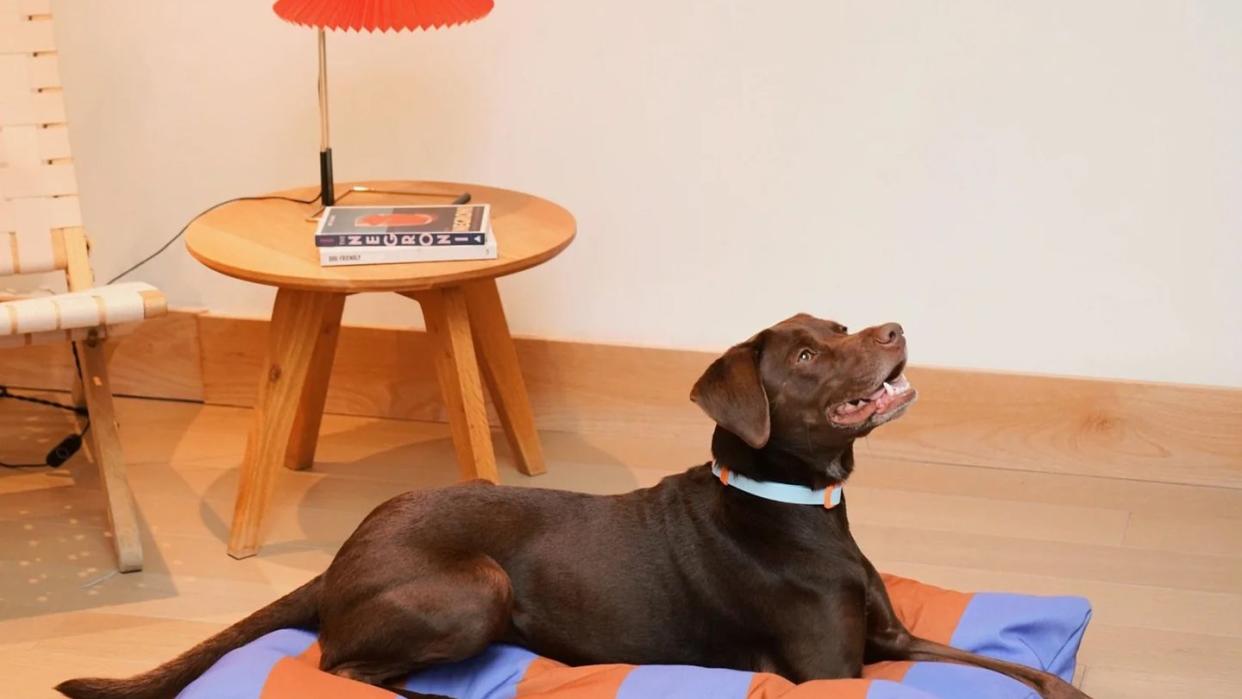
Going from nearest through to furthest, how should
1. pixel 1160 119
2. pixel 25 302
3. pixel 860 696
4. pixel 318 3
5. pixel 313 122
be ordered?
pixel 860 696 → pixel 25 302 → pixel 318 3 → pixel 1160 119 → pixel 313 122

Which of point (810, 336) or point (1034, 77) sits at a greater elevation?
point (1034, 77)

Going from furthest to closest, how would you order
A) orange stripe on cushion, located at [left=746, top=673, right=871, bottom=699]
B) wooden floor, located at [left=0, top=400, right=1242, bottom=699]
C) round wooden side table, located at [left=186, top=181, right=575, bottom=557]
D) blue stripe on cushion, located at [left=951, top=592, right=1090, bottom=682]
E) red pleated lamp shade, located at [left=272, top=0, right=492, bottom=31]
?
1. red pleated lamp shade, located at [left=272, top=0, right=492, bottom=31]
2. round wooden side table, located at [left=186, top=181, right=575, bottom=557]
3. wooden floor, located at [left=0, top=400, right=1242, bottom=699]
4. blue stripe on cushion, located at [left=951, top=592, right=1090, bottom=682]
5. orange stripe on cushion, located at [left=746, top=673, right=871, bottom=699]

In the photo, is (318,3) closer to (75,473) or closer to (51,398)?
(75,473)

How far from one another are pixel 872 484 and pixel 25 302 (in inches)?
69.0

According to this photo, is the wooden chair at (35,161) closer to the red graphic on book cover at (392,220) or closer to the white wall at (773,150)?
the white wall at (773,150)

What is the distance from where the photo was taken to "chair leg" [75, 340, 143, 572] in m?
2.91

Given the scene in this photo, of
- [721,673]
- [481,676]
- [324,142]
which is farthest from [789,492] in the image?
[324,142]

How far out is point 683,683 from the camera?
2.16 meters

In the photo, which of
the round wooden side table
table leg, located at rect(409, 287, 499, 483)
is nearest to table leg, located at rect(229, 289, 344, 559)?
the round wooden side table

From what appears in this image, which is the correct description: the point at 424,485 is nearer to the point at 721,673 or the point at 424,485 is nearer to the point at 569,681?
the point at 569,681

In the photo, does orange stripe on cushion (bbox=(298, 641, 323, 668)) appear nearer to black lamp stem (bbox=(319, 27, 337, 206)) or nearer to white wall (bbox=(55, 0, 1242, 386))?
black lamp stem (bbox=(319, 27, 337, 206))

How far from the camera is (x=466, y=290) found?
10.4 feet

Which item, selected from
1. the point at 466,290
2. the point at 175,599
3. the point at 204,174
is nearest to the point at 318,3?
the point at 466,290

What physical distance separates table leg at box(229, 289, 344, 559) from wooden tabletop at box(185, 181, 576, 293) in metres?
0.12
